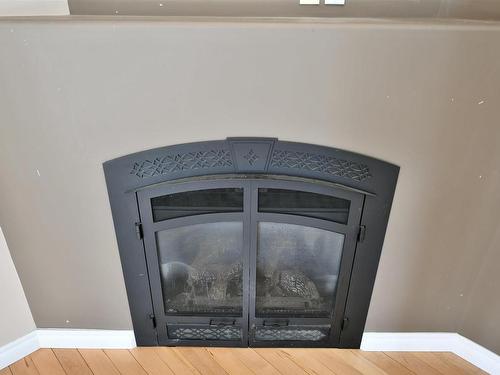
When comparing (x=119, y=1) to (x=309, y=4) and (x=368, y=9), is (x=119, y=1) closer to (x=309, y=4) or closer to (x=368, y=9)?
(x=309, y=4)

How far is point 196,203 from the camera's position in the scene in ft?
4.86

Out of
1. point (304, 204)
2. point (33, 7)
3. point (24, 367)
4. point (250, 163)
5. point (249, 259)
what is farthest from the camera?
point (24, 367)

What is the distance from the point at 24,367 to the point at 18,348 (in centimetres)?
9

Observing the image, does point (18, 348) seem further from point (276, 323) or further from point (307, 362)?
point (307, 362)

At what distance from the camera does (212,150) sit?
4.40ft

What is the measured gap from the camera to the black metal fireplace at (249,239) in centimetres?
136

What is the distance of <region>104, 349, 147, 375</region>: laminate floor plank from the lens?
1.70 m

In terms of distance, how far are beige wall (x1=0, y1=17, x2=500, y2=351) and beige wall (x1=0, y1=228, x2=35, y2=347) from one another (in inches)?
2.0

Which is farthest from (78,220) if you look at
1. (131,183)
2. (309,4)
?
(309,4)

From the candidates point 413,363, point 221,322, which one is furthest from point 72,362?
point 413,363

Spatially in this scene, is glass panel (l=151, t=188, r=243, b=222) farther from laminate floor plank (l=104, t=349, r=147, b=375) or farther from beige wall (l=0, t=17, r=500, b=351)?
laminate floor plank (l=104, t=349, r=147, b=375)

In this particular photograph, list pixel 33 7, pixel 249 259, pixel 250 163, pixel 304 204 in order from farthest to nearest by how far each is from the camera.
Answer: pixel 249 259 < pixel 304 204 < pixel 250 163 < pixel 33 7

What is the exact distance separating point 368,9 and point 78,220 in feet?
4.21

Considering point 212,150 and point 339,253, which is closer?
point 212,150
